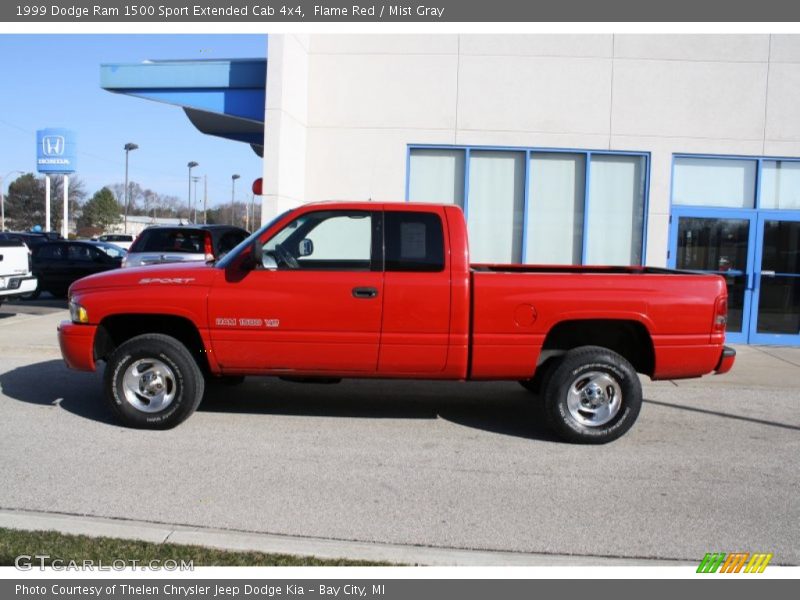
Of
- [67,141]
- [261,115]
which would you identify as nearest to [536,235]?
[261,115]

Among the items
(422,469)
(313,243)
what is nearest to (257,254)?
(313,243)

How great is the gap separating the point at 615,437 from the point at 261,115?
9690mm

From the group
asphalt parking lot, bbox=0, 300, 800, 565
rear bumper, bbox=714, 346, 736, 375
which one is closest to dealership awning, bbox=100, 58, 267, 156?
asphalt parking lot, bbox=0, 300, 800, 565

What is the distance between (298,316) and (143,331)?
161 cm

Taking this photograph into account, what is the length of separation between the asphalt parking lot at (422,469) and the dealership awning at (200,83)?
7021mm

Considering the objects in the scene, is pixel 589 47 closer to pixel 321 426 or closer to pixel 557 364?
pixel 557 364

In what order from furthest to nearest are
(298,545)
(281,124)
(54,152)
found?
1. (54,152)
2. (281,124)
3. (298,545)

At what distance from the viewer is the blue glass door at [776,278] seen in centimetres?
1255

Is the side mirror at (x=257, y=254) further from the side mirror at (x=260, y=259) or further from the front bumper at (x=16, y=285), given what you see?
the front bumper at (x=16, y=285)

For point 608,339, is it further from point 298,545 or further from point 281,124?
point 281,124

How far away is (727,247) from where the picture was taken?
12.7 m

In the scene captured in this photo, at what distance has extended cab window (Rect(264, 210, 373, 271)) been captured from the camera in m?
6.44

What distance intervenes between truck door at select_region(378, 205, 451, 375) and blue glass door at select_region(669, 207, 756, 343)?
776 cm

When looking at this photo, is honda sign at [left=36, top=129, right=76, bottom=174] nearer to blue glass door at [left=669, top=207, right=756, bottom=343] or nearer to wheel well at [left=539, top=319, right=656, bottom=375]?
blue glass door at [left=669, top=207, right=756, bottom=343]
